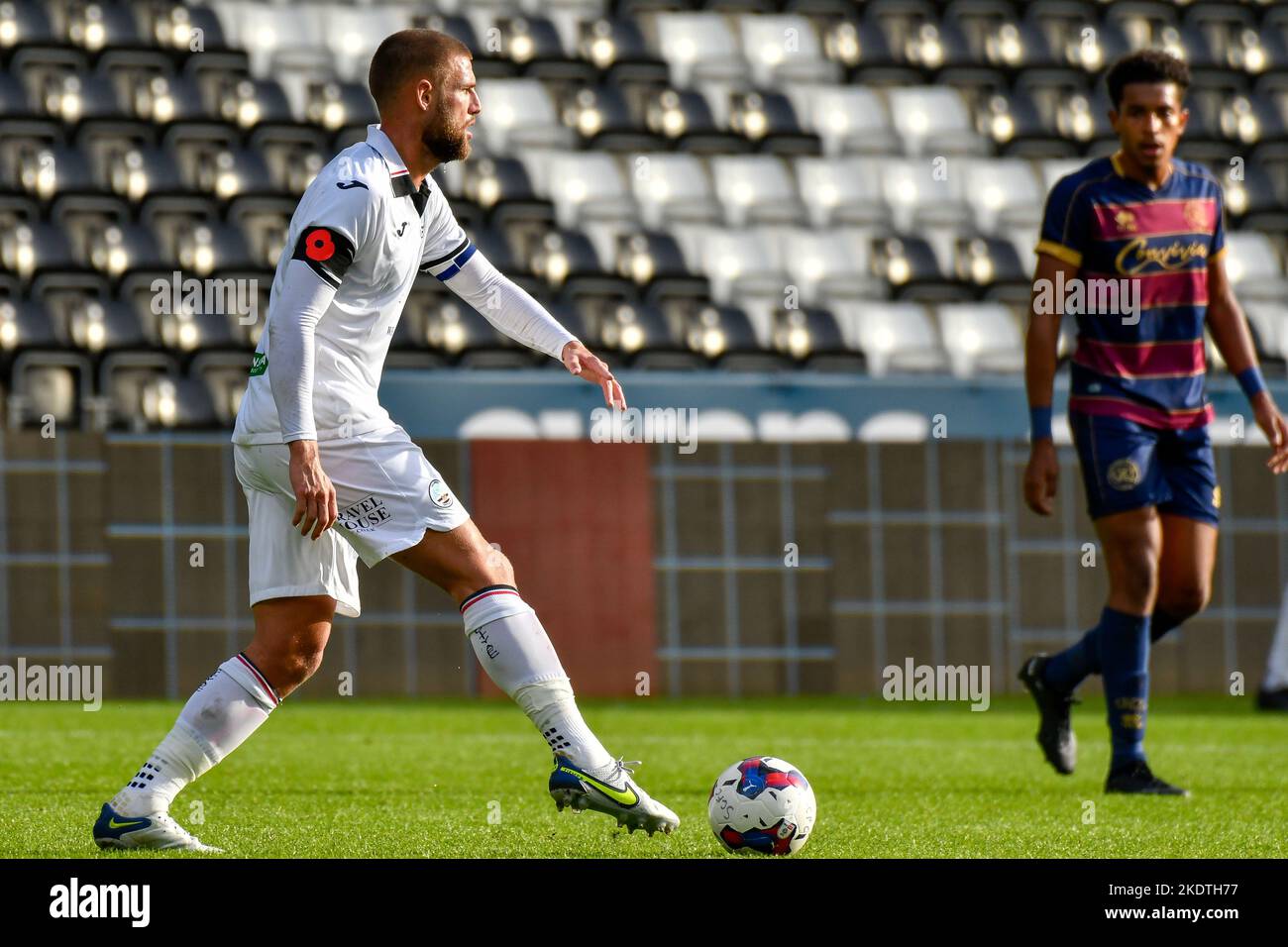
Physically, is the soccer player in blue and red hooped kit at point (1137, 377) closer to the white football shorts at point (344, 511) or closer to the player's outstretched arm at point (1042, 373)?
the player's outstretched arm at point (1042, 373)

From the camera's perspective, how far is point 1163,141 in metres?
5.60

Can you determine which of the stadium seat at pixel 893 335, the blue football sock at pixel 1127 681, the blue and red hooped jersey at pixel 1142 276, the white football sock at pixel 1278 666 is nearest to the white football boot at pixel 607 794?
the blue football sock at pixel 1127 681

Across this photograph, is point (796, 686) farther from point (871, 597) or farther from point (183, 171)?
point (183, 171)

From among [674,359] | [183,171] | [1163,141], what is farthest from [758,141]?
[1163,141]

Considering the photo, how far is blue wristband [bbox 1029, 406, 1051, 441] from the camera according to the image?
5680mm

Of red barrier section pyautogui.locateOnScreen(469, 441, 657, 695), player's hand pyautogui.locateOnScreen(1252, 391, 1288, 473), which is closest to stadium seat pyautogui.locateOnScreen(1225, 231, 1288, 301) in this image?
red barrier section pyautogui.locateOnScreen(469, 441, 657, 695)

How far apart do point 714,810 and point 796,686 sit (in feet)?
23.9

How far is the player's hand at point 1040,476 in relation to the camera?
18.3 ft

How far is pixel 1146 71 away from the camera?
5.56 m

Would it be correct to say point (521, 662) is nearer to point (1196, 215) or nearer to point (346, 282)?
point (346, 282)

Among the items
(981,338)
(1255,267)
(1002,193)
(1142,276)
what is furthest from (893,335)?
(1142,276)

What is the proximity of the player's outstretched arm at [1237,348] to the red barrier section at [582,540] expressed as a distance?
573 cm

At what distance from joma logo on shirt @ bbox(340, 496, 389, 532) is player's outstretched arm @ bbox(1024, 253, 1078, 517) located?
2273 mm

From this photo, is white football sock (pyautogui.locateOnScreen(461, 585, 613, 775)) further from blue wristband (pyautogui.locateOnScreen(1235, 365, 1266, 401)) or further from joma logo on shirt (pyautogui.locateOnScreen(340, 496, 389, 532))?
blue wristband (pyautogui.locateOnScreen(1235, 365, 1266, 401))
